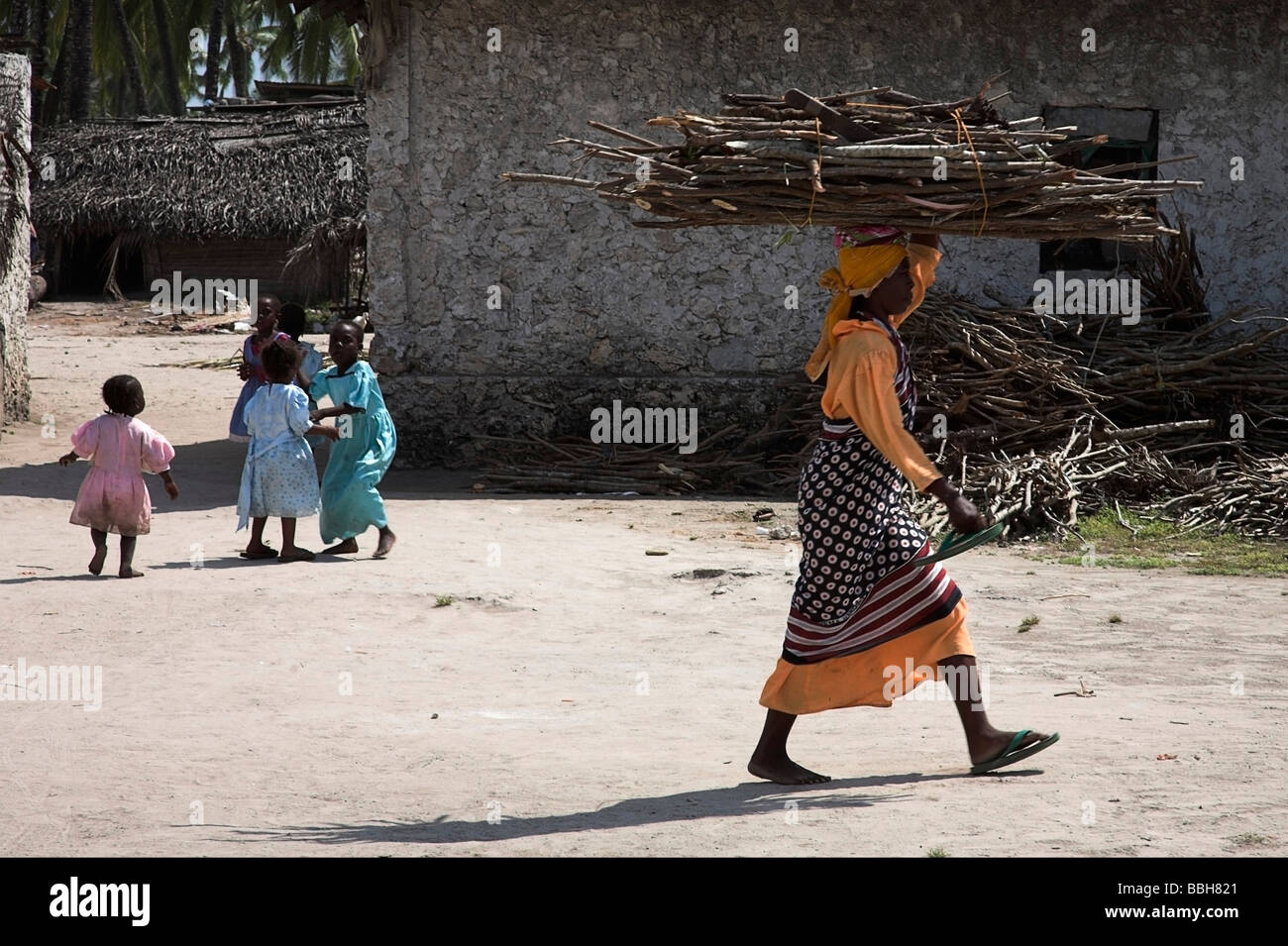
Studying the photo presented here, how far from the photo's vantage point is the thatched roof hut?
70.4 ft

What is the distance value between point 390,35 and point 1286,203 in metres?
6.74

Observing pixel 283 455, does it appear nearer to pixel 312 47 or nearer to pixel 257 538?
pixel 257 538

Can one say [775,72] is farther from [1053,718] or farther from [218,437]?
[1053,718]

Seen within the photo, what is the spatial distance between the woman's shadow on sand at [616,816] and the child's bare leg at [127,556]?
354cm

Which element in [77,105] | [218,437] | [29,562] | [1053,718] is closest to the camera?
[1053,718]

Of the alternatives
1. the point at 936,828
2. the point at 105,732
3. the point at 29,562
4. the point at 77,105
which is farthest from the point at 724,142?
the point at 77,105

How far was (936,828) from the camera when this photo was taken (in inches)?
126

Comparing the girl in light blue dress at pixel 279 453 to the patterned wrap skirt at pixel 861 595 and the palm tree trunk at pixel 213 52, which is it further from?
the palm tree trunk at pixel 213 52

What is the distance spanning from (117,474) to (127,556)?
39cm

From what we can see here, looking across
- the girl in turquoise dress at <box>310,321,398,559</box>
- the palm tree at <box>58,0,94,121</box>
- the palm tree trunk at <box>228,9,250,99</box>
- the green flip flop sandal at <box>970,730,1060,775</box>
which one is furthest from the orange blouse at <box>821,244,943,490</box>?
the palm tree trunk at <box>228,9,250,99</box>

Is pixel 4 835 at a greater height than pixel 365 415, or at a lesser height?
lesser

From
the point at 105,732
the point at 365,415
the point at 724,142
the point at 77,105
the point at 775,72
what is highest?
the point at 77,105

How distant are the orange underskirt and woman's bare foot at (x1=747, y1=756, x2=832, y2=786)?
0.15 meters

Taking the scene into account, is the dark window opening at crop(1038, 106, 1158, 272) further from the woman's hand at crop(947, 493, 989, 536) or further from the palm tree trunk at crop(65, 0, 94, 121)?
the palm tree trunk at crop(65, 0, 94, 121)
